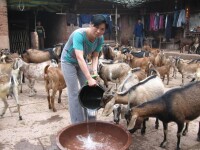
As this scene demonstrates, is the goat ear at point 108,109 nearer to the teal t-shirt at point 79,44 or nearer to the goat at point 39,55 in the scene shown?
the teal t-shirt at point 79,44

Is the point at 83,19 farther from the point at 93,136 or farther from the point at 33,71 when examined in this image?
the point at 93,136

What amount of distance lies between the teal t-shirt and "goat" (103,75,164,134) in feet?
3.09

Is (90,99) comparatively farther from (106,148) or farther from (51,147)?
(51,147)

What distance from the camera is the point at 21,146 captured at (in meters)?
4.67

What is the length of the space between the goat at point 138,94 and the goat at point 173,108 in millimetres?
543

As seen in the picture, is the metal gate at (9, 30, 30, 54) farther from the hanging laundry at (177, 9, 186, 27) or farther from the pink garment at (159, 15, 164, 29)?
the hanging laundry at (177, 9, 186, 27)

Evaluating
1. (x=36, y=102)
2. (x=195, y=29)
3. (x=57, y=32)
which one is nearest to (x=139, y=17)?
(x=195, y=29)

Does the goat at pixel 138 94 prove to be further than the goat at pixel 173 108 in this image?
Yes

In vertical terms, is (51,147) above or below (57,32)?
below

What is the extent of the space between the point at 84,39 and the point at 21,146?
2365mm

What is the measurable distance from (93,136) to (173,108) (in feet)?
4.59

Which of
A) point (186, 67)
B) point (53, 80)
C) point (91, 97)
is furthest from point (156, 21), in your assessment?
point (91, 97)

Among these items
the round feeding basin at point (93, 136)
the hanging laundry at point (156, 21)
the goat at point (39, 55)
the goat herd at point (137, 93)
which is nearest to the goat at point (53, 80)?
the goat herd at point (137, 93)

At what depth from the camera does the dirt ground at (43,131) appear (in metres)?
4.67
